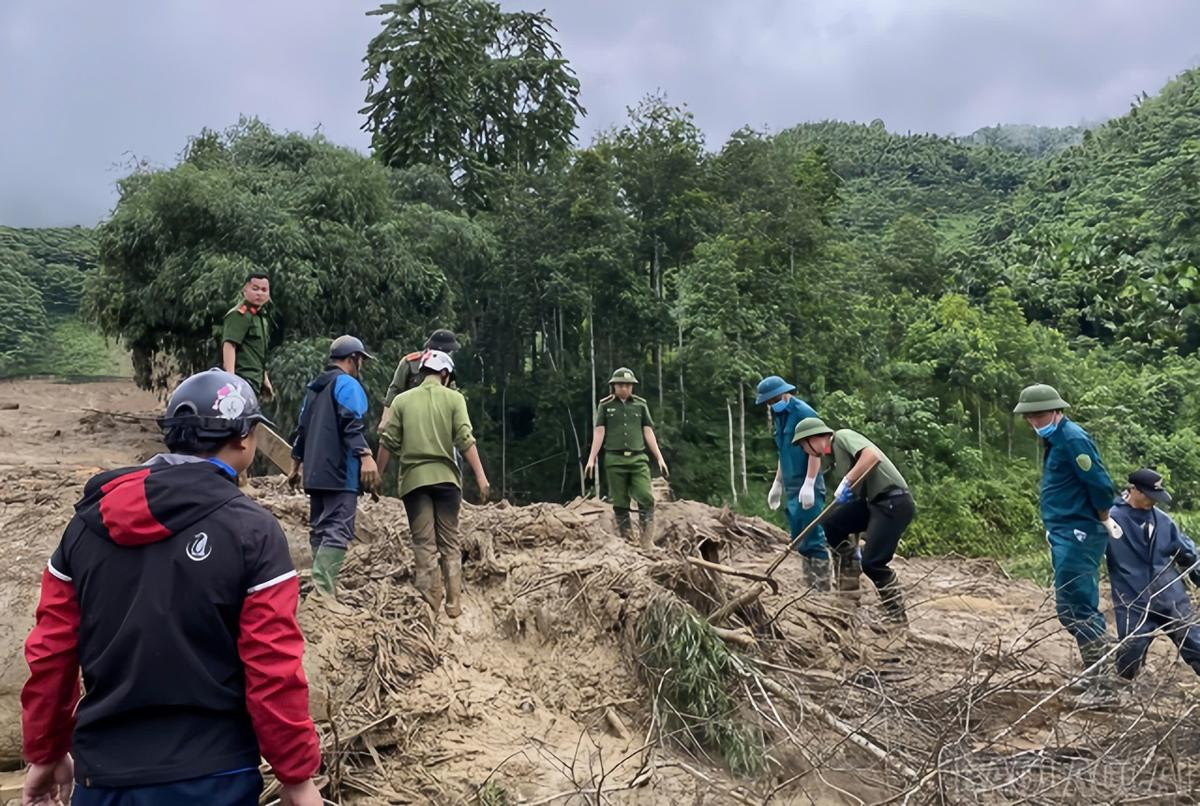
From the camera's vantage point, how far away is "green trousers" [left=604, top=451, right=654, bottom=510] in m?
7.52

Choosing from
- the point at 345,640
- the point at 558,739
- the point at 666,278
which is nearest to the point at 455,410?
the point at 345,640

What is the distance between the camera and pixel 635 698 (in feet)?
14.2

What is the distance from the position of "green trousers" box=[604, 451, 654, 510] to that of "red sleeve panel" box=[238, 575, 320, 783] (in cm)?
563

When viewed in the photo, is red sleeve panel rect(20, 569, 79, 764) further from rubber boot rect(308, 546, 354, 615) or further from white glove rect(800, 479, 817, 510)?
white glove rect(800, 479, 817, 510)

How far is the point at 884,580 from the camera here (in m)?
5.65

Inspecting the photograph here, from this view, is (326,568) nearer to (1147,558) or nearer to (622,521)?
(622,521)

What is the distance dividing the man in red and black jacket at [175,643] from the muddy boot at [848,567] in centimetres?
479

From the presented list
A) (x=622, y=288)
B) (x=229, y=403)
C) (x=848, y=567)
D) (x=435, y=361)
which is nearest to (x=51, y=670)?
(x=229, y=403)

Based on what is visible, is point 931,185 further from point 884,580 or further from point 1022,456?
point 884,580

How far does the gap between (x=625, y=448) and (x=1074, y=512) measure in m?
3.48

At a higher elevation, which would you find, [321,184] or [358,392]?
[321,184]

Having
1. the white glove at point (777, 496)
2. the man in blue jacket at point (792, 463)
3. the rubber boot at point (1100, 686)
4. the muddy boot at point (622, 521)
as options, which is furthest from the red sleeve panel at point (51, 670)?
the muddy boot at point (622, 521)

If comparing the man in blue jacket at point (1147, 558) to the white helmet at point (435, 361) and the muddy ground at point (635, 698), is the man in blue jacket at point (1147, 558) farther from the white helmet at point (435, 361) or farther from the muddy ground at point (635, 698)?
the white helmet at point (435, 361)

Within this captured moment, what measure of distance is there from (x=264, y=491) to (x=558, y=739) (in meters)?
4.25
